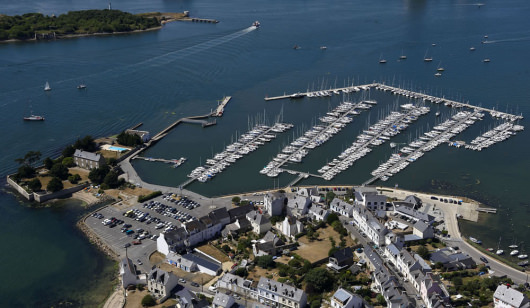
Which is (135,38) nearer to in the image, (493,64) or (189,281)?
(493,64)

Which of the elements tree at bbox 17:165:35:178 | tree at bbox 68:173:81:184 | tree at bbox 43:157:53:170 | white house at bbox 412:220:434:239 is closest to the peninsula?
tree at bbox 43:157:53:170

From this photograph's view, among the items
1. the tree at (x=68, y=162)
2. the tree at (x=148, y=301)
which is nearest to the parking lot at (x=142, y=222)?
the tree at (x=148, y=301)

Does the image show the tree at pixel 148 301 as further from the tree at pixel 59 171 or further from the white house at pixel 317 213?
the tree at pixel 59 171

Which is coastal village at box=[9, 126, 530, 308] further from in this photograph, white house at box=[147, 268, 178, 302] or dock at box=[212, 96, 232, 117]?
dock at box=[212, 96, 232, 117]

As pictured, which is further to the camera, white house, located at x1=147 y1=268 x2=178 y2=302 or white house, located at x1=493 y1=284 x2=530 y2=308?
white house, located at x1=147 y1=268 x2=178 y2=302

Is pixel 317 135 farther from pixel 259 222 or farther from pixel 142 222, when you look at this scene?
pixel 142 222

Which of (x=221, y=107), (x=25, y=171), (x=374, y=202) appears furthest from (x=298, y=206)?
(x=221, y=107)

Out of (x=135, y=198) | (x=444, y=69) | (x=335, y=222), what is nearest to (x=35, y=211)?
(x=135, y=198)
